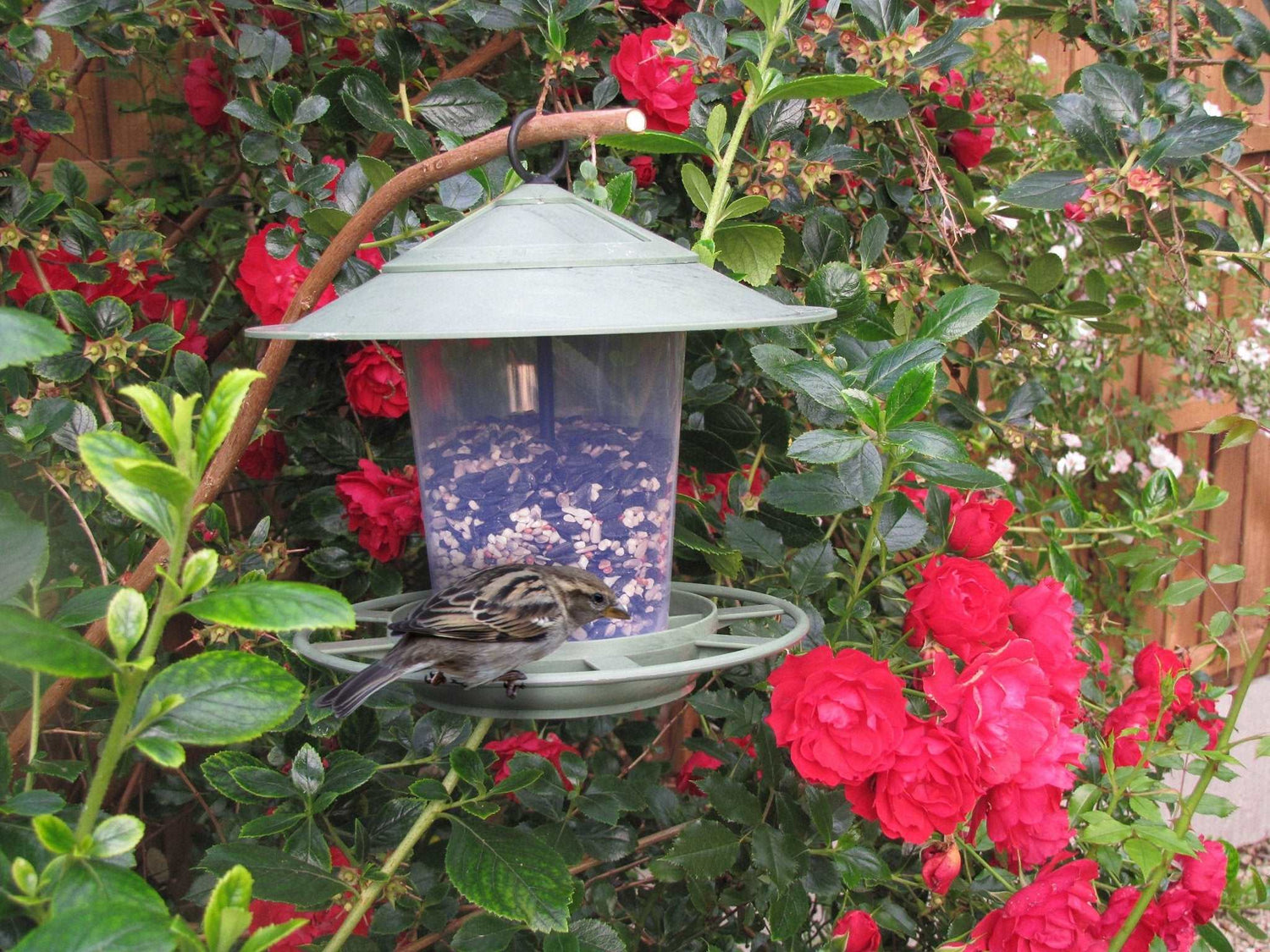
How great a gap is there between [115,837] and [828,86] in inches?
35.4

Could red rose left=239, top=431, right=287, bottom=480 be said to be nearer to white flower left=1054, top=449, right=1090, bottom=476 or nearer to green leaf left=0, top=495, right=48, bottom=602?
green leaf left=0, top=495, right=48, bottom=602

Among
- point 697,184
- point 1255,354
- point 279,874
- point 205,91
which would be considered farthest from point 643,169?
point 1255,354

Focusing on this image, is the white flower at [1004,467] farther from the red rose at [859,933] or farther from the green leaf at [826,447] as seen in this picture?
the green leaf at [826,447]

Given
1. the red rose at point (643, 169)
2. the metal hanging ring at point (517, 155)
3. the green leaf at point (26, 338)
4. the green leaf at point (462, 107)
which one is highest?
the green leaf at point (462, 107)

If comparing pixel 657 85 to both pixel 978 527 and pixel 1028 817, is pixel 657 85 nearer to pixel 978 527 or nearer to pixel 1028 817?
pixel 978 527

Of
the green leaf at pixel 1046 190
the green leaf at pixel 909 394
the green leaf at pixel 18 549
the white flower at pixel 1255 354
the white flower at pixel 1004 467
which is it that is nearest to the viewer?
the green leaf at pixel 18 549

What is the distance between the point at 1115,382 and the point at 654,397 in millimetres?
2725

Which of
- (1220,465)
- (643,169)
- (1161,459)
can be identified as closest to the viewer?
(643,169)

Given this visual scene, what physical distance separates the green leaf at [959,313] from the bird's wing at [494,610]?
18.8 inches

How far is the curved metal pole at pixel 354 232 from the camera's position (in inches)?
47.8

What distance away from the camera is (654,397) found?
136 centimetres

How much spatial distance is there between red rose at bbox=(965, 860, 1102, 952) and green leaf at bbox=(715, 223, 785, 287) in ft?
2.34

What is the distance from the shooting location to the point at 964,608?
1262mm

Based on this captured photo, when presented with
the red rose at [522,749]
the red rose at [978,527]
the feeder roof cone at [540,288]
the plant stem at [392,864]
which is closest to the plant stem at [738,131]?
the feeder roof cone at [540,288]
